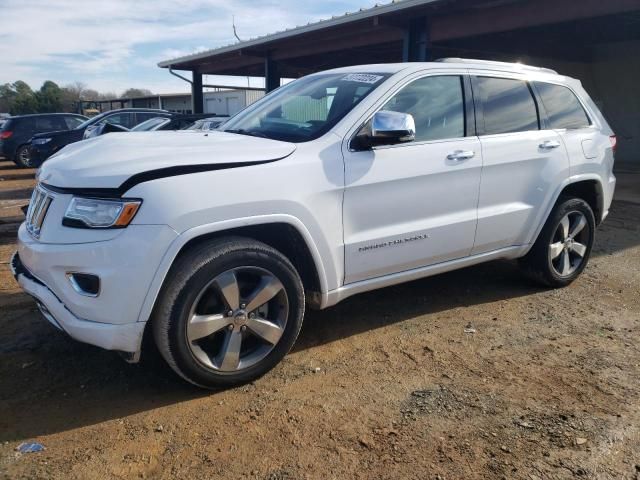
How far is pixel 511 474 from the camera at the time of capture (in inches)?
97.8

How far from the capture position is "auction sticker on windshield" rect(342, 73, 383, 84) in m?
3.75

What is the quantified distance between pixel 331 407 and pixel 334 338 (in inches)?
36.1

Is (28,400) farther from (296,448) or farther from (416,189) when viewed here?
(416,189)

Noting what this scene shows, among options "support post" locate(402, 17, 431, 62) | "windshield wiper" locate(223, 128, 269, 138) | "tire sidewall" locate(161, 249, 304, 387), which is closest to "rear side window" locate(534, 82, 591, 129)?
"windshield wiper" locate(223, 128, 269, 138)

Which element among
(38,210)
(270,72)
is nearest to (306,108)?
(38,210)

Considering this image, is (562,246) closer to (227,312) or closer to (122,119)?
(227,312)

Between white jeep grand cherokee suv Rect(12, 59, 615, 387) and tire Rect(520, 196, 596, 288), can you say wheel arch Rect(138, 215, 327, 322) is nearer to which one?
white jeep grand cherokee suv Rect(12, 59, 615, 387)

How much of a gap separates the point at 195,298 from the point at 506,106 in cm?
290

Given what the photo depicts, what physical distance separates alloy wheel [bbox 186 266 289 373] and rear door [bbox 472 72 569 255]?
69.4 inches

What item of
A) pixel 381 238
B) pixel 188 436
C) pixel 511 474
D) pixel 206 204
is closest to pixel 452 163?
pixel 381 238

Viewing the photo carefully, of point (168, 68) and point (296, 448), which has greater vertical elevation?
point (168, 68)

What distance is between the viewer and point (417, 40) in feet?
40.6

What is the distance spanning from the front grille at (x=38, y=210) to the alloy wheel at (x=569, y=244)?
3.87 m

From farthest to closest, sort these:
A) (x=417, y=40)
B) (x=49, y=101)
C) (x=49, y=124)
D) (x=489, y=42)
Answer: (x=49, y=101)
(x=49, y=124)
(x=489, y=42)
(x=417, y=40)
